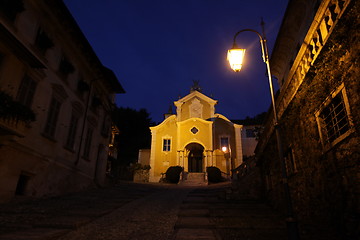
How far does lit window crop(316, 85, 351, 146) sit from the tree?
118 feet

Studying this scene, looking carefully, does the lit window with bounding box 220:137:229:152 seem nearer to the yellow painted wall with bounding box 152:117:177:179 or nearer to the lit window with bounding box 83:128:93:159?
the yellow painted wall with bounding box 152:117:177:179

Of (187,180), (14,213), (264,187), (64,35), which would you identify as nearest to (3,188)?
(14,213)

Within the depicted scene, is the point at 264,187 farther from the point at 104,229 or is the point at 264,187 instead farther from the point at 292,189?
the point at 104,229

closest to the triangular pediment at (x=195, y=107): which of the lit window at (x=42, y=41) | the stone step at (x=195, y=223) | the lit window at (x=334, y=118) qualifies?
the lit window at (x=42, y=41)

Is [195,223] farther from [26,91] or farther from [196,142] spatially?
[196,142]

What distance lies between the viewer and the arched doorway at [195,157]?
1260 inches

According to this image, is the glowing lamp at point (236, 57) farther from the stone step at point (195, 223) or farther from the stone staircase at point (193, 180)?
the stone staircase at point (193, 180)

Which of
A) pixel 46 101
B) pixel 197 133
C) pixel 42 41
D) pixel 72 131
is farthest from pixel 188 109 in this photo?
pixel 42 41

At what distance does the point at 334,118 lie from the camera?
5781mm

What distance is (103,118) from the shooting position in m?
19.8

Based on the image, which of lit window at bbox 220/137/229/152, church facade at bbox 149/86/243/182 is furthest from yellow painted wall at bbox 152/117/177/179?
lit window at bbox 220/137/229/152

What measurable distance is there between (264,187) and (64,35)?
43.7 feet

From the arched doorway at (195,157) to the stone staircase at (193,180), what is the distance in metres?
3.09

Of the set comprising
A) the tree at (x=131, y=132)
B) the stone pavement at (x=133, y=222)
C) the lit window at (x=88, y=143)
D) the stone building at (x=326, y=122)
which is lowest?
the stone pavement at (x=133, y=222)
